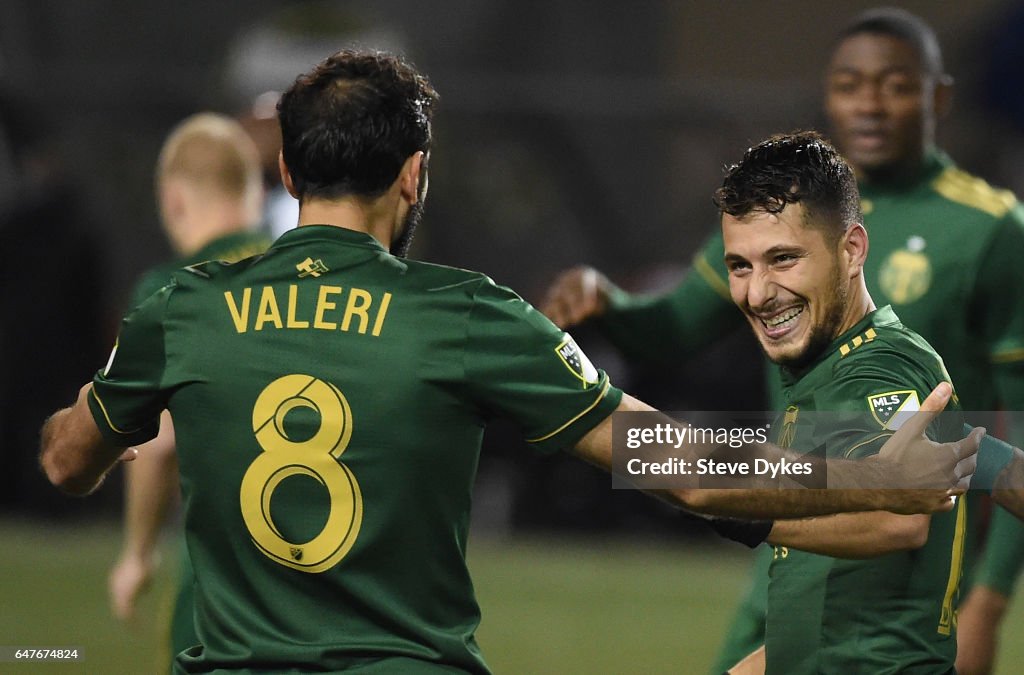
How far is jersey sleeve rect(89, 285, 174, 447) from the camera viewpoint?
3045mm

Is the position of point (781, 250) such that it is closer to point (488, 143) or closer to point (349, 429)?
point (349, 429)

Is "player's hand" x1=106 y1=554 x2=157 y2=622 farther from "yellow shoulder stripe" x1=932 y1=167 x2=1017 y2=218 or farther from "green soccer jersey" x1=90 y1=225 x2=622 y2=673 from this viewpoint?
"yellow shoulder stripe" x1=932 y1=167 x2=1017 y2=218

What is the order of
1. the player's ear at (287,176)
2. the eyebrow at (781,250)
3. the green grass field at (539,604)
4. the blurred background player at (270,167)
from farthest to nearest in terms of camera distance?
the green grass field at (539,604), the blurred background player at (270,167), the eyebrow at (781,250), the player's ear at (287,176)

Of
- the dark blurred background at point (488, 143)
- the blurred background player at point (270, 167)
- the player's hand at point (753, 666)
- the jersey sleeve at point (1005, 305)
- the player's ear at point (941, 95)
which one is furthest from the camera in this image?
the dark blurred background at point (488, 143)

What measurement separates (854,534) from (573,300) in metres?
1.70

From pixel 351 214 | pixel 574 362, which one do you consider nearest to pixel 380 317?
pixel 351 214

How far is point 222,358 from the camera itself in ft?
9.77

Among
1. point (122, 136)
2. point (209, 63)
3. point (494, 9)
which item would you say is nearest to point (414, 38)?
point (494, 9)

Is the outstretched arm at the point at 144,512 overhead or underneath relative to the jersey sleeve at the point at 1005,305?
underneath

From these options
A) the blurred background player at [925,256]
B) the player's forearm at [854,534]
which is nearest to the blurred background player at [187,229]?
the blurred background player at [925,256]

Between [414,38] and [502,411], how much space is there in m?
10.5

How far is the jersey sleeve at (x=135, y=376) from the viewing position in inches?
120

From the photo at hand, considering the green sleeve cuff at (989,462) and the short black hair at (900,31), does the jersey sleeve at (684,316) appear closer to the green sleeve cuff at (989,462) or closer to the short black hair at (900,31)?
the short black hair at (900,31)

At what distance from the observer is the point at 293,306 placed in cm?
298
